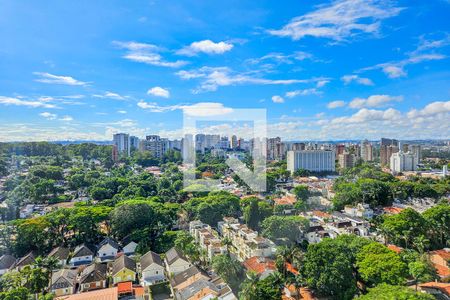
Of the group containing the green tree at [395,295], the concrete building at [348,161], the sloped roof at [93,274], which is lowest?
the sloped roof at [93,274]

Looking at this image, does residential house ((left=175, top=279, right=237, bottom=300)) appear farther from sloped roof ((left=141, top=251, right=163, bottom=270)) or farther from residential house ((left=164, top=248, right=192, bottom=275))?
sloped roof ((left=141, top=251, right=163, bottom=270))

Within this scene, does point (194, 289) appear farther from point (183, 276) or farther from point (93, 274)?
point (93, 274)

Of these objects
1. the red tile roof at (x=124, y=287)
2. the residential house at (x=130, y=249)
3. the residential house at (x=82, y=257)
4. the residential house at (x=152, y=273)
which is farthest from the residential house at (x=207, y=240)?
the residential house at (x=82, y=257)

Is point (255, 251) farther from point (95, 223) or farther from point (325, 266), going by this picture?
point (95, 223)

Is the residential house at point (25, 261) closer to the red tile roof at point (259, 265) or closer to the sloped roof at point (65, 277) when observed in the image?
the sloped roof at point (65, 277)

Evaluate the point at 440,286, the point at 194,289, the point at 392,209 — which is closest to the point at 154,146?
the point at 392,209

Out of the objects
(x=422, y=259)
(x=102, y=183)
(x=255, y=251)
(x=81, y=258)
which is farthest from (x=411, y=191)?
(x=102, y=183)
